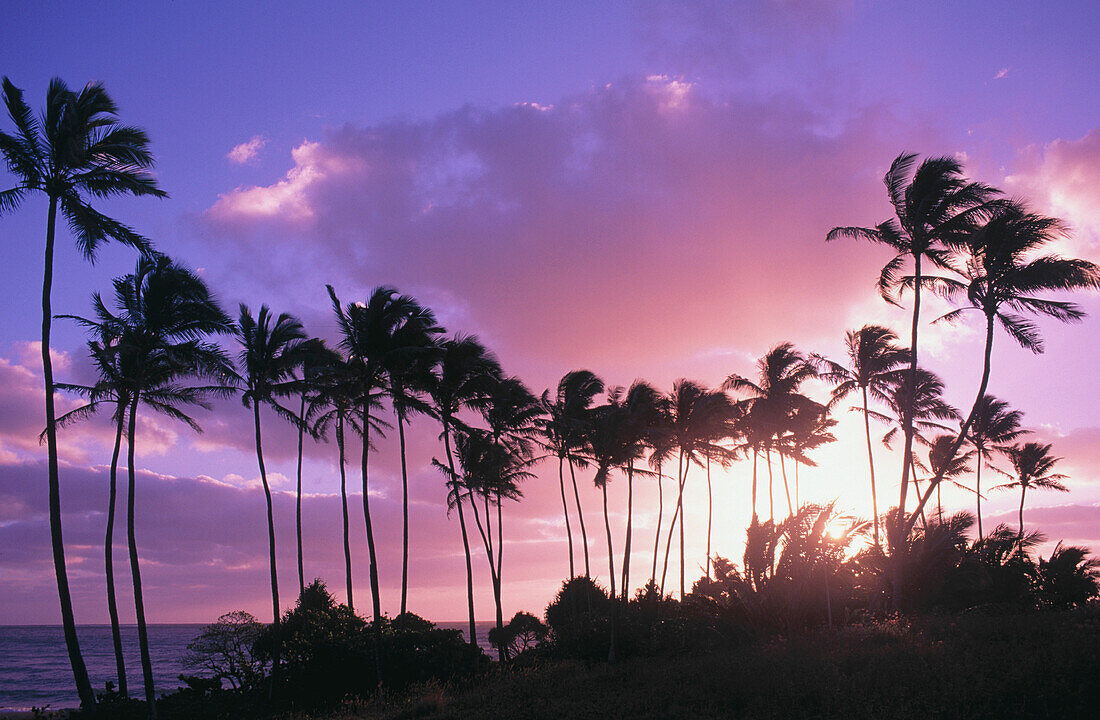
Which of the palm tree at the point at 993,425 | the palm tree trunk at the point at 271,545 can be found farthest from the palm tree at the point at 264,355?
the palm tree at the point at 993,425

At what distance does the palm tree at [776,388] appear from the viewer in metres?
42.3

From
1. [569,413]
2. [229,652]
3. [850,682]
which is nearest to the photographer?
[850,682]

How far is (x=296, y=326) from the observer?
30.1 metres

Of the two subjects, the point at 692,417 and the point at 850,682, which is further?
the point at 692,417

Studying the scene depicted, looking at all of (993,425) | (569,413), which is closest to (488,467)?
(569,413)

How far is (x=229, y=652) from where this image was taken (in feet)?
79.0

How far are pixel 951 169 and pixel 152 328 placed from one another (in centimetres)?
3010

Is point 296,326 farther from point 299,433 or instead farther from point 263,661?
point 263,661

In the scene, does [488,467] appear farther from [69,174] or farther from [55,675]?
[55,675]

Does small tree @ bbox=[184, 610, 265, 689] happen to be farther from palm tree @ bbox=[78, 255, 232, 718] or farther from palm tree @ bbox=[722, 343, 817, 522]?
palm tree @ bbox=[722, 343, 817, 522]

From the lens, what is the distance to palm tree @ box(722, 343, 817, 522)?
42.3 meters

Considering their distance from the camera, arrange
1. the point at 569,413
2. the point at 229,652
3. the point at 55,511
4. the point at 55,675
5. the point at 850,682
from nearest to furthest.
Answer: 1. the point at 850,682
2. the point at 55,511
3. the point at 229,652
4. the point at 569,413
5. the point at 55,675

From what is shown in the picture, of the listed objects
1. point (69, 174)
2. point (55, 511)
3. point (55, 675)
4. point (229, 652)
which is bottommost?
point (55, 675)

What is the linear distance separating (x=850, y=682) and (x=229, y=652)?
20490 mm
